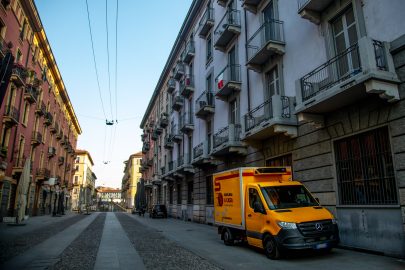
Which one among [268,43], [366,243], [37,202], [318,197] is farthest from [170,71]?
[366,243]

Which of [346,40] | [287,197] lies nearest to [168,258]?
[287,197]

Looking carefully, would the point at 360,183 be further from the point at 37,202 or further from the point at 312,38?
the point at 37,202

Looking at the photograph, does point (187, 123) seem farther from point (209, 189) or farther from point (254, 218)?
point (254, 218)

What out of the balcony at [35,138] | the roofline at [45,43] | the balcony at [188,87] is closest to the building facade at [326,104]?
the balcony at [188,87]

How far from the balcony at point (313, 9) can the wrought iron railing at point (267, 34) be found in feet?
8.14

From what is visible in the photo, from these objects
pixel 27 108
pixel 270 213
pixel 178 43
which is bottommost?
pixel 270 213

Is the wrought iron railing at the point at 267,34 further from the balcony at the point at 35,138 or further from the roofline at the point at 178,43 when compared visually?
the balcony at the point at 35,138

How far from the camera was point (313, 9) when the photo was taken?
11.8 metres

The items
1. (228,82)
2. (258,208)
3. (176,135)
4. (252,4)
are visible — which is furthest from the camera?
(176,135)

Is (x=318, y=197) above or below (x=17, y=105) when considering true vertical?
Result: below

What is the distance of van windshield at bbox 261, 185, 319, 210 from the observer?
9.66 meters

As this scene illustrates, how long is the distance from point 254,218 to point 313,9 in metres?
7.63

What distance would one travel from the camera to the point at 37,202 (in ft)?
122

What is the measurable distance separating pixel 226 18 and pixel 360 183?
14.1 metres
